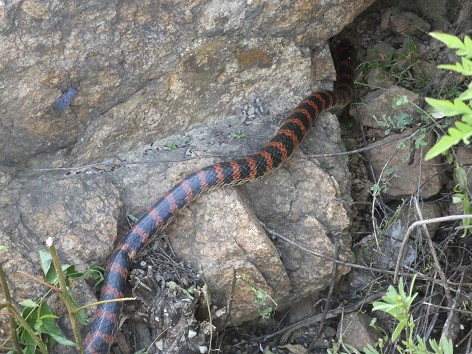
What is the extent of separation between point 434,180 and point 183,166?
2173 millimetres

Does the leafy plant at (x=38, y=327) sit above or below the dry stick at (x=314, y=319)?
above

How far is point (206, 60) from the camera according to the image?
451 centimetres

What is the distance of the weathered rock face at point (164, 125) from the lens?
397 centimetres

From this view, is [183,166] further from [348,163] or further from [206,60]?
[348,163]

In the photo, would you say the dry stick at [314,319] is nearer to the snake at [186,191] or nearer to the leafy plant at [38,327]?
the snake at [186,191]

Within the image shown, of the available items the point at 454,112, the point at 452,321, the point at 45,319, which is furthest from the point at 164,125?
the point at 454,112

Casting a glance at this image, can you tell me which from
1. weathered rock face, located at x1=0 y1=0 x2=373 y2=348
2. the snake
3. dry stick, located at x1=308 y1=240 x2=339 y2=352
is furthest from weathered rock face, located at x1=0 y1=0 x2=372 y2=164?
dry stick, located at x1=308 y1=240 x2=339 y2=352

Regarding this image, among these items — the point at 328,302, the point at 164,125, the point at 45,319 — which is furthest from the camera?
the point at 164,125

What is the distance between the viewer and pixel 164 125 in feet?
15.3

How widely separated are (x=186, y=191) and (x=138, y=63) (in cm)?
102

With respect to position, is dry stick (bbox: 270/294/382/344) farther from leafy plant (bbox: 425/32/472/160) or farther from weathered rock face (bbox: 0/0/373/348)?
leafy plant (bbox: 425/32/472/160)

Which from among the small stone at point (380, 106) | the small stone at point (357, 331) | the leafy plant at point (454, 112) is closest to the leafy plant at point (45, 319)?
the small stone at point (357, 331)

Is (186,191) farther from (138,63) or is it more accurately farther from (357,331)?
(357,331)

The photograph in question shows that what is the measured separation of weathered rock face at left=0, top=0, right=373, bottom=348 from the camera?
3.97 metres
